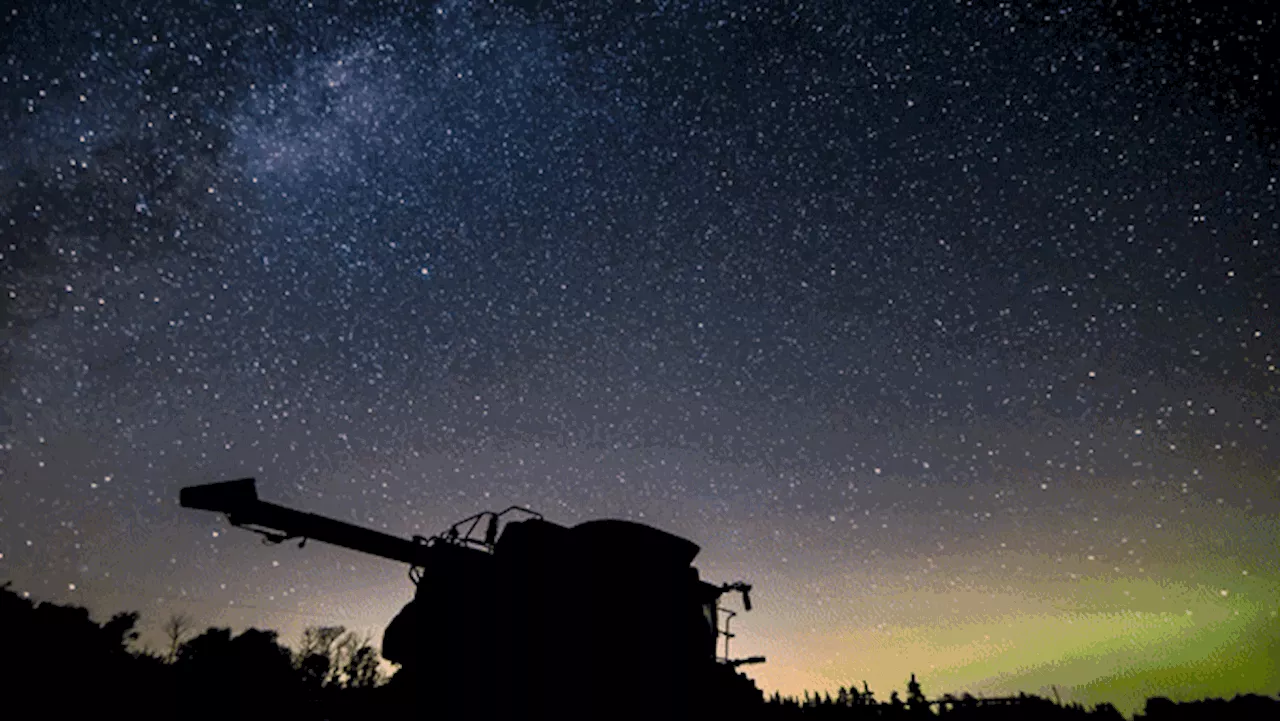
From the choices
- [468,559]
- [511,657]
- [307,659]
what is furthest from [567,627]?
[307,659]

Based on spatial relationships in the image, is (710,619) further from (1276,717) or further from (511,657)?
(1276,717)

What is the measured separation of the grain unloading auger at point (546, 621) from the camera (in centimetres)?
817

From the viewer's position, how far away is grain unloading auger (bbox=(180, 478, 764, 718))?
8172 mm

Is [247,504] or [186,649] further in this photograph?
[186,649]

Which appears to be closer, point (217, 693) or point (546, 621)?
point (546, 621)

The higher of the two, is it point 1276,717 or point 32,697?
point 1276,717

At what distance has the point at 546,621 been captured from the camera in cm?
848

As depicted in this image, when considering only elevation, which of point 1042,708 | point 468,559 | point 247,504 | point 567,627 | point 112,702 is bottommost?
point 112,702

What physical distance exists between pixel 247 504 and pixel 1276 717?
24053mm

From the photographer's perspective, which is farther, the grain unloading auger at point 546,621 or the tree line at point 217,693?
the tree line at point 217,693

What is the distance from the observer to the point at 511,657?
828 centimetres

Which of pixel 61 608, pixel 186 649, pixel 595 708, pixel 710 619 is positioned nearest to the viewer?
pixel 595 708

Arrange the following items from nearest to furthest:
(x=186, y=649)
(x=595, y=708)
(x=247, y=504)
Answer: (x=595, y=708) → (x=247, y=504) → (x=186, y=649)

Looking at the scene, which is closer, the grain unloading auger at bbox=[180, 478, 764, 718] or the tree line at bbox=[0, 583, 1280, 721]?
the grain unloading auger at bbox=[180, 478, 764, 718]
